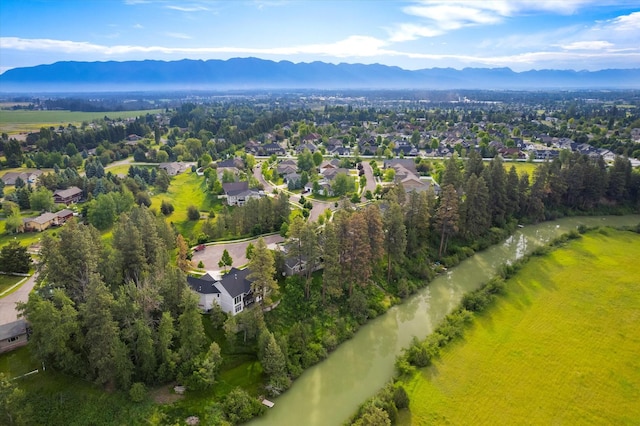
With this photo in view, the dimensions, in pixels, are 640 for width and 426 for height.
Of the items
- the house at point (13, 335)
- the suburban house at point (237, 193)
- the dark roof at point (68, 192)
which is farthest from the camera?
the dark roof at point (68, 192)

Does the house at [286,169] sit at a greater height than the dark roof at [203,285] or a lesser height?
greater

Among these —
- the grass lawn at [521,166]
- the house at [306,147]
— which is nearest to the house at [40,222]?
the house at [306,147]

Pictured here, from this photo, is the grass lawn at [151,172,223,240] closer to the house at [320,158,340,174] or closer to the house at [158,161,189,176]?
the house at [158,161,189,176]

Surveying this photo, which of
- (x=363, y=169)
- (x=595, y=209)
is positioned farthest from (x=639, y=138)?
(x=363, y=169)

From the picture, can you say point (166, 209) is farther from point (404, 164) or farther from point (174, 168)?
point (404, 164)

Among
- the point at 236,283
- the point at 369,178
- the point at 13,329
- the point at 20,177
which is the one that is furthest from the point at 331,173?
the point at 20,177

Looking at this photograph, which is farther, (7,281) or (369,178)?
(369,178)

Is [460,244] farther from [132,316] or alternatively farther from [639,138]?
[639,138]

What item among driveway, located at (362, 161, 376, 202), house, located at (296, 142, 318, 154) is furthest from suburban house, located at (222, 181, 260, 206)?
house, located at (296, 142, 318, 154)

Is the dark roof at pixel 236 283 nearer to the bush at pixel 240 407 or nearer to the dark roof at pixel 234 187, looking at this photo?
the bush at pixel 240 407
